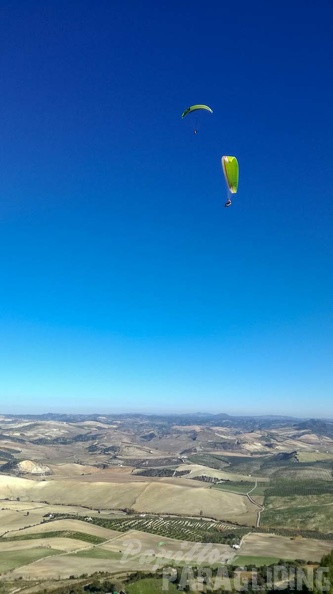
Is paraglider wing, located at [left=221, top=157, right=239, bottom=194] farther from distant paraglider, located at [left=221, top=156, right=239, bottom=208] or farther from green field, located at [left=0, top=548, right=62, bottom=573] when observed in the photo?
green field, located at [left=0, top=548, right=62, bottom=573]

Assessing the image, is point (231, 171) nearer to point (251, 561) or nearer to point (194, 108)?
point (194, 108)

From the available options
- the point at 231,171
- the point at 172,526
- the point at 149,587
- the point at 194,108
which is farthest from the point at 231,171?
the point at 172,526

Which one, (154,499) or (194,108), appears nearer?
(194,108)

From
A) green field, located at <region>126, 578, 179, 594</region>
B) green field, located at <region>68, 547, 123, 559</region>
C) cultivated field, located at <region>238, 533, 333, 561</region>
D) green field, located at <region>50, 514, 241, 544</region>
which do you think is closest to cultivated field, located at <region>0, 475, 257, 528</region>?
green field, located at <region>50, 514, 241, 544</region>

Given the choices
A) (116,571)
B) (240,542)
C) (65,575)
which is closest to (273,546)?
(240,542)

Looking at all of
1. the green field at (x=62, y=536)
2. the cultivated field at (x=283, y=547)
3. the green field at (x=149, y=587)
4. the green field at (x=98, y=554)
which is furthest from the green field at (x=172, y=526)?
the green field at (x=149, y=587)

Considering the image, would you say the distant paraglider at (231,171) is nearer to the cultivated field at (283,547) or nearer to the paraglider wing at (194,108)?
the paraglider wing at (194,108)
